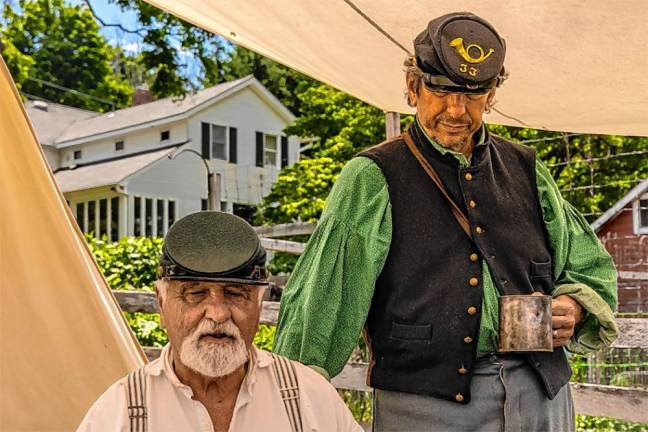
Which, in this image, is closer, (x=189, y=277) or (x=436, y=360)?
(x=189, y=277)

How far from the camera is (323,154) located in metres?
A: 20.1

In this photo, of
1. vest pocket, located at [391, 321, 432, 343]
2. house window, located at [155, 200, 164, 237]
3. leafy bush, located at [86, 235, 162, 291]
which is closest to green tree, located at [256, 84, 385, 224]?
leafy bush, located at [86, 235, 162, 291]

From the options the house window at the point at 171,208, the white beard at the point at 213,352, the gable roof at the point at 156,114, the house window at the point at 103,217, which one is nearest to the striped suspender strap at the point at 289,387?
the white beard at the point at 213,352

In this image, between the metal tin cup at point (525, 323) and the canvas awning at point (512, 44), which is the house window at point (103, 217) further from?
the metal tin cup at point (525, 323)

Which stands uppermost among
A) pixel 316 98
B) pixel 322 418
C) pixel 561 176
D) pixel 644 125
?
pixel 316 98

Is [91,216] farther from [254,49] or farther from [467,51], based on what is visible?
[467,51]

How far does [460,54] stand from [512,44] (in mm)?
1093

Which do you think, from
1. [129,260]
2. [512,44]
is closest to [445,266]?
[512,44]

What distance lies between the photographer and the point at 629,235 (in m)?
16.7

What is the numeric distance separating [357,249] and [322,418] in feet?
1.50

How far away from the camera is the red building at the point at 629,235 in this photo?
14023mm

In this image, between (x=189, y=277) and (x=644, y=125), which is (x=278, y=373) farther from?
(x=644, y=125)

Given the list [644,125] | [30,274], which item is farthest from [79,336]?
[644,125]

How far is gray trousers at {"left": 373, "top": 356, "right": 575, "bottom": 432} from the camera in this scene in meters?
2.57
